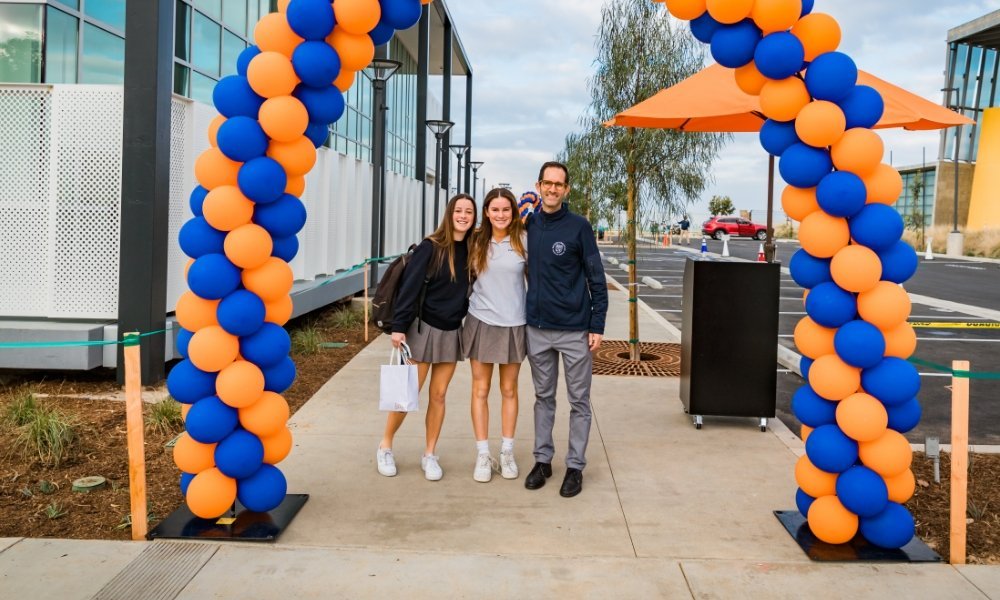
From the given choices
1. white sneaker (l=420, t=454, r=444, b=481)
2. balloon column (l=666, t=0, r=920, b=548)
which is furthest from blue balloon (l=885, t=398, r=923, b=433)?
white sneaker (l=420, t=454, r=444, b=481)

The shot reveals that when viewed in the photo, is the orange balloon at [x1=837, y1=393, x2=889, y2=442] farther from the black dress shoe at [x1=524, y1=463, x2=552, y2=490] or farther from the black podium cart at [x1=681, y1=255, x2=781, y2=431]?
the black podium cart at [x1=681, y1=255, x2=781, y2=431]

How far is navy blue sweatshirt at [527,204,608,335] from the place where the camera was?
4809 millimetres

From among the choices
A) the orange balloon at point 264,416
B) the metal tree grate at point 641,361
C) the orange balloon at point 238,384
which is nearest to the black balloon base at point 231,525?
the orange balloon at point 264,416

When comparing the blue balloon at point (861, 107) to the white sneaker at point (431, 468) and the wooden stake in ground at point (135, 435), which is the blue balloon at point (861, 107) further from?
the wooden stake in ground at point (135, 435)

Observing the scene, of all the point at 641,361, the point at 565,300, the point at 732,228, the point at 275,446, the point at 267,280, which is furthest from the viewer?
the point at 732,228

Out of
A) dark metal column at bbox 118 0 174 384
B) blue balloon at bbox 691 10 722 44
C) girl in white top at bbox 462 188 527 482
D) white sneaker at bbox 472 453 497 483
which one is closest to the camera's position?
blue balloon at bbox 691 10 722 44

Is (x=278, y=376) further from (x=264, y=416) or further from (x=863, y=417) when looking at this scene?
(x=863, y=417)

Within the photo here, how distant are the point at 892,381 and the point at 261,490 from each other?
3309 millimetres

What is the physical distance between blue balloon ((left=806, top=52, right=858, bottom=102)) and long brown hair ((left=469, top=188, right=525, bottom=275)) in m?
1.83

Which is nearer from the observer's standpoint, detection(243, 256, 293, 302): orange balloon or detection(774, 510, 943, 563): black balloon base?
detection(774, 510, 943, 563): black balloon base

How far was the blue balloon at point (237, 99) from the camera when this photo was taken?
4.08m

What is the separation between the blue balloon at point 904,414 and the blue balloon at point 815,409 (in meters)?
0.27

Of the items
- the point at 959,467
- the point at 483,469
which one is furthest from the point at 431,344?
the point at 959,467

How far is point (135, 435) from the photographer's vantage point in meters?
4.01
